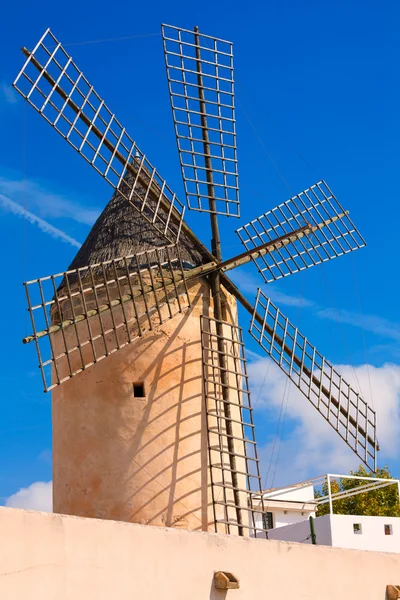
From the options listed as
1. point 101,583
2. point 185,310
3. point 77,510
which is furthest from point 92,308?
point 101,583

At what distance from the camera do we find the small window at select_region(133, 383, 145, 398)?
10.9m

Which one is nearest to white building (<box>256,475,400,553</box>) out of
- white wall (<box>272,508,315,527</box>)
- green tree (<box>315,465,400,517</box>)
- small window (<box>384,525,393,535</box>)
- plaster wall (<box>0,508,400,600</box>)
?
small window (<box>384,525,393,535</box>)

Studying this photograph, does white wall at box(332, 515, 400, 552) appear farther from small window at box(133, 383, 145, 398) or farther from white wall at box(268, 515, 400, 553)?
small window at box(133, 383, 145, 398)

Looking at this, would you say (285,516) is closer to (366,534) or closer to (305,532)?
(366,534)

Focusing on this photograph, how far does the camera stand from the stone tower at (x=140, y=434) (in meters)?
10.7

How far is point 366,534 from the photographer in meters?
19.1

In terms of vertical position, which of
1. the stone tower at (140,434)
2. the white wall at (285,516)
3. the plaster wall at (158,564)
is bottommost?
the plaster wall at (158,564)

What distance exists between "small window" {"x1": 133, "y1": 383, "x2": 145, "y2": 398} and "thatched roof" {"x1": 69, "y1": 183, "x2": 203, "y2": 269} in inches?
52.6

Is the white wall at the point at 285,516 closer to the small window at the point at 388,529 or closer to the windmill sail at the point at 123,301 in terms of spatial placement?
the small window at the point at 388,529

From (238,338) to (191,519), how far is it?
6.66ft

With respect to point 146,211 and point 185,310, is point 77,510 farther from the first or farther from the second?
point 146,211

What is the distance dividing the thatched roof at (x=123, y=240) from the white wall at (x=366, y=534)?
805 centimetres

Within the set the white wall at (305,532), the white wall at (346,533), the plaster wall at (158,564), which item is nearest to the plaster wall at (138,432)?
the plaster wall at (158,564)

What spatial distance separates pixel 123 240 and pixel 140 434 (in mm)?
2032
